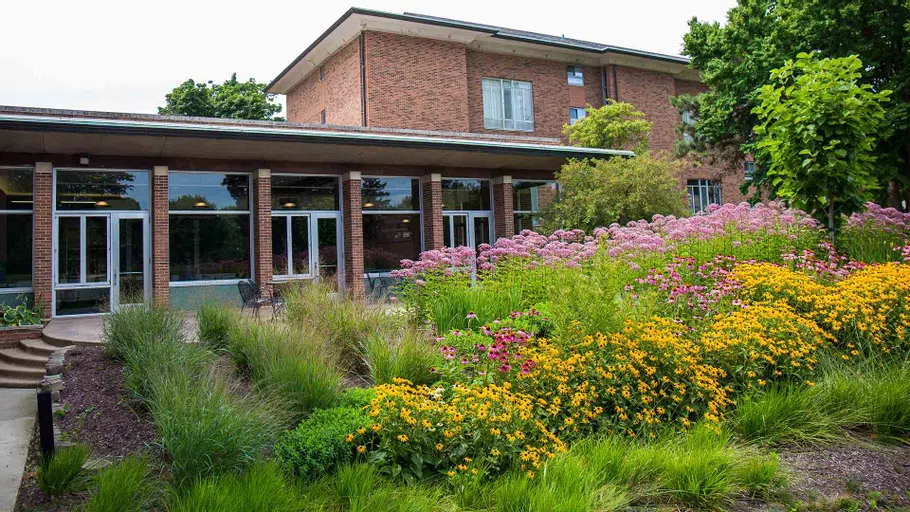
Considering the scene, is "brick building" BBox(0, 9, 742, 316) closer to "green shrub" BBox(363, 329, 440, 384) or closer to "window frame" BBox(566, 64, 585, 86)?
"window frame" BBox(566, 64, 585, 86)

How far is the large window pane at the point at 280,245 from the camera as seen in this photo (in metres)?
16.4

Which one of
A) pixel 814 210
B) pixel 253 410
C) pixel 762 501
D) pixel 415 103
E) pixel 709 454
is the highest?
pixel 415 103

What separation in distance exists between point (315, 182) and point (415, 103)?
7209mm

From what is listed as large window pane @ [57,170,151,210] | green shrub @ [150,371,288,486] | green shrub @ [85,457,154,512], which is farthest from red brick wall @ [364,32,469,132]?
green shrub @ [85,457,154,512]

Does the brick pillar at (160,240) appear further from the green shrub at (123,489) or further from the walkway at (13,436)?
the green shrub at (123,489)

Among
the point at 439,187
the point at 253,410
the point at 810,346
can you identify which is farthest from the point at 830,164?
the point at 439,187

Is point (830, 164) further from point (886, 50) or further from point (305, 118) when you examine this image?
point (305, 118)

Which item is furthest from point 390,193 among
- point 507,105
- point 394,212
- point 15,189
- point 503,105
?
point 507,105

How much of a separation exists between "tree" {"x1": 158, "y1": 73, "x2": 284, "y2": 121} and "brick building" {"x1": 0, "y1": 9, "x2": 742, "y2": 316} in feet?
53.9

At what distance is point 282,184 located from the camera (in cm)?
1667

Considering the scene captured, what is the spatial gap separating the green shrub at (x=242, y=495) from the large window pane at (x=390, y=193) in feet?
46.4

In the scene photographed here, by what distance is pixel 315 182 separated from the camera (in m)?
17.1

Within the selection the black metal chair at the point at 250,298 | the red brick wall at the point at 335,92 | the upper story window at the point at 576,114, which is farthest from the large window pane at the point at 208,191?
the upper story window at the point at 576,114

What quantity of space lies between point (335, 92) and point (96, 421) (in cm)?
2050
